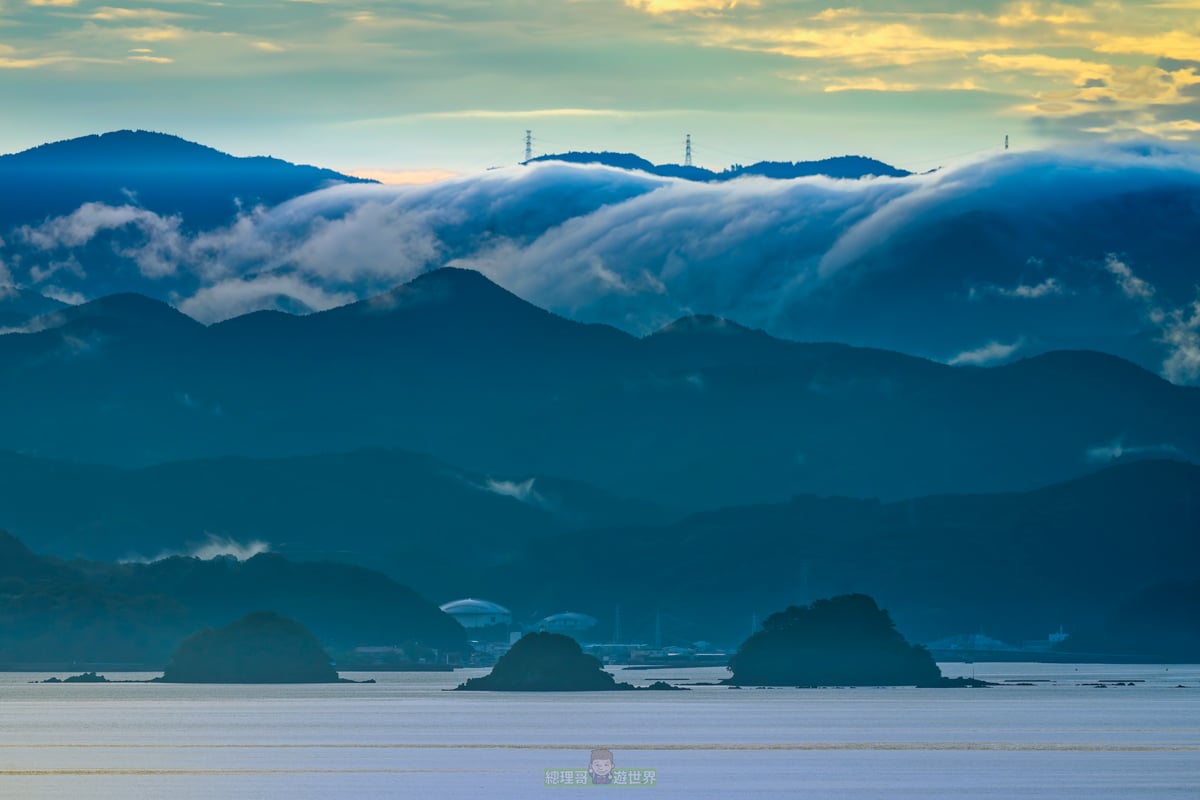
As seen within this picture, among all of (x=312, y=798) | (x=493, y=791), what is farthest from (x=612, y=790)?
(x=312, y=798)

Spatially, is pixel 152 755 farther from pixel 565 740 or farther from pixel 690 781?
pixel 690 781

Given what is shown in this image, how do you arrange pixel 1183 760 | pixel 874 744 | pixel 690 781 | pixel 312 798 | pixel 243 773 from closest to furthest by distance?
1. pixel 312 798
2. pixel 690 781
3. pixel 243 773
4. pixel 1183 760
5. pixel 874 744

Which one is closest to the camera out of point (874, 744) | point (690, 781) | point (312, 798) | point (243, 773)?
point (312, 798)

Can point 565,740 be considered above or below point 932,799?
below

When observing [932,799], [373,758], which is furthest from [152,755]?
[932,799]

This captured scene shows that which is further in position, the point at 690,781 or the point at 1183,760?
the point at 1183,760

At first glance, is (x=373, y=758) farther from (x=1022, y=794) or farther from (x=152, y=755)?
(x=1022, y=794)
